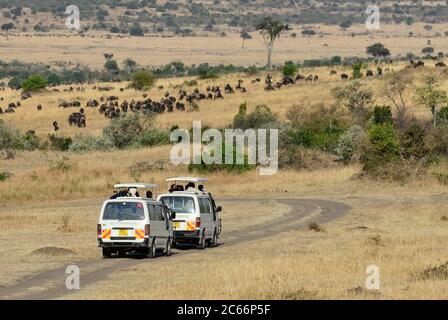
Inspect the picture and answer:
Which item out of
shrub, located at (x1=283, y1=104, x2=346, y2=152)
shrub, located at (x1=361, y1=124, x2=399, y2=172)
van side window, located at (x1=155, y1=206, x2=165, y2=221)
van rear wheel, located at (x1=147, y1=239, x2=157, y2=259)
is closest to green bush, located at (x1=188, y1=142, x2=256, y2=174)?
shrub, located at (x1=361, y1=124, x2=399, y2=172)

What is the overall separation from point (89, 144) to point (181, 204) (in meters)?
52.8

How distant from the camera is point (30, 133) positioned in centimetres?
9956

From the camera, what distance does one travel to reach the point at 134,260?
112ft

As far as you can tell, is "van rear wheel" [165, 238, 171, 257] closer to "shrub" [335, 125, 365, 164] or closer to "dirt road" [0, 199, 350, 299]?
"dirt road" [0, 199, 350, 299]

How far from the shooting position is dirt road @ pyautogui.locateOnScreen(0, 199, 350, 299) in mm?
26125

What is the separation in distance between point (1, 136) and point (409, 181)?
34177mm

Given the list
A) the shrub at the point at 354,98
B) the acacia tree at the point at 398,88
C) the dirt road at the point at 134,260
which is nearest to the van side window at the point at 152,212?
the dirt road at the point at 134,260

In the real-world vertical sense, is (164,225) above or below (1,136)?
above

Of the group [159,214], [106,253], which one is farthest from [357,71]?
[106,253]

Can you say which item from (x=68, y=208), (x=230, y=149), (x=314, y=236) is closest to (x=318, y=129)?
(x=230, y=149)

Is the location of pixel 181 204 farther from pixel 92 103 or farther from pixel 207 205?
pixel 92 103

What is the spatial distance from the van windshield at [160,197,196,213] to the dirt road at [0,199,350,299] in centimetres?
125

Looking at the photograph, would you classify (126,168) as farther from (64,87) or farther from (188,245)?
(64,87)

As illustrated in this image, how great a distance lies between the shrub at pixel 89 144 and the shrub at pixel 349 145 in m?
18.5
